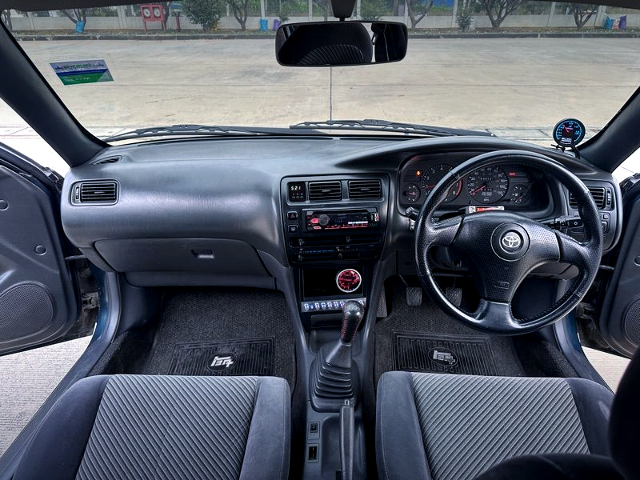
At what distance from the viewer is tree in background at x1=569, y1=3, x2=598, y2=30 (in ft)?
5.61

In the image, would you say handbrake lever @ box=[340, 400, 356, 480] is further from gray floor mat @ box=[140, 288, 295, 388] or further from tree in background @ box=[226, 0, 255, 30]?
tree in background @ box=[226, 0, 255, 30]

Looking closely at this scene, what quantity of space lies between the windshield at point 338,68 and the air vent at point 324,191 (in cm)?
51

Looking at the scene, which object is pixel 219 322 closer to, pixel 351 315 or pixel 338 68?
pixel 351 315

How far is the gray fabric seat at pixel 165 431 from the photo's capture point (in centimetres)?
139

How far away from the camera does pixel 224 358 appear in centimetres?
263

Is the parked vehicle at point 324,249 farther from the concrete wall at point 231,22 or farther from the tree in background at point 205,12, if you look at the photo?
the tree in background at point 205,12

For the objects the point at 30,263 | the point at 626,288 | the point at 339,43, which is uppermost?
the point at 339,43

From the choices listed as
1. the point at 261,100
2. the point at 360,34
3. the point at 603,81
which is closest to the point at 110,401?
the point at 360,34

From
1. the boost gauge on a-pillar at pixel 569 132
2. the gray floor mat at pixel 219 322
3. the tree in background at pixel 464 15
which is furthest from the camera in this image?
the gray floor mat at pixel 219 322

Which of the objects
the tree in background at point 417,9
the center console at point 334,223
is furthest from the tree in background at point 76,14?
the tree in background at point 417,9

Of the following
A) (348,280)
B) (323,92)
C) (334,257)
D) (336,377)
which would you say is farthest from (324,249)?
(323,92)

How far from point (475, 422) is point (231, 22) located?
1.92m

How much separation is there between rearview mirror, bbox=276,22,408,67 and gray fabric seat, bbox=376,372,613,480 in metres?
1.21

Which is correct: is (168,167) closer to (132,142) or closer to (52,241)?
(132,142)
